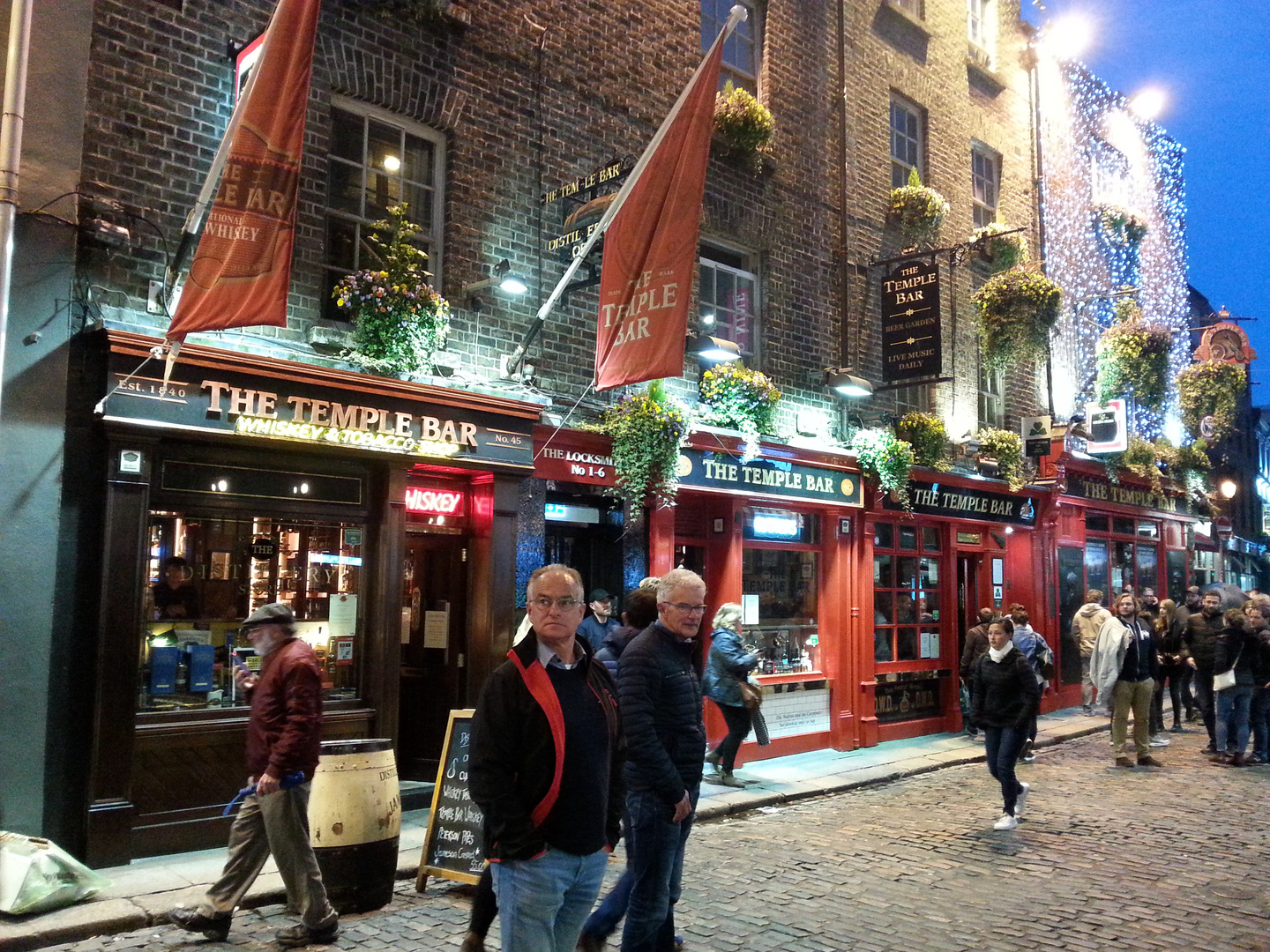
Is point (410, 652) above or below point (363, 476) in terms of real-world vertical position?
below

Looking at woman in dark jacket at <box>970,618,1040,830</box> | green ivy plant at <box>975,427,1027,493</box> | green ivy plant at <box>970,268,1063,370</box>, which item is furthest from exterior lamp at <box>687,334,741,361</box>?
green ivy plant at <box>975,427,1027,493</box>

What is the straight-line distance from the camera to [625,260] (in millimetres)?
8672

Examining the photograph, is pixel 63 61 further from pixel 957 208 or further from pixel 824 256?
pixel 957 208

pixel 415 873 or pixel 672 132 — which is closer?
pixel 415 873

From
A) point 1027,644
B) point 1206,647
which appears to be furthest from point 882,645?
point 1206,647

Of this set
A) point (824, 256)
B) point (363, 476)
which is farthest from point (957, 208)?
point (363, 476)

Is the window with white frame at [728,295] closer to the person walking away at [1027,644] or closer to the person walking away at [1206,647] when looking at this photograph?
the person walking away at [1027,644]

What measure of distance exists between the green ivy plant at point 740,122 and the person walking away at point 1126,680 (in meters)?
7.21

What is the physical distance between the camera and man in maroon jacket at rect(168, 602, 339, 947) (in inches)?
219

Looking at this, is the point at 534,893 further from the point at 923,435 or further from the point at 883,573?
the point at 923,435

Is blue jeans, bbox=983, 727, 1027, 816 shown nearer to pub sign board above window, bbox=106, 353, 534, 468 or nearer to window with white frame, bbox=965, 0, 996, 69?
pub sign board above window, bbox=106, 353, 534, 468

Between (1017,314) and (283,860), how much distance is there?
1322 cm

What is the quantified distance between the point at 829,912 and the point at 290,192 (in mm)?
5974

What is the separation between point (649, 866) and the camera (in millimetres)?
4680
